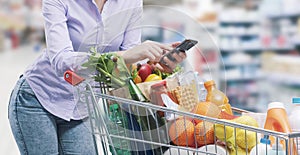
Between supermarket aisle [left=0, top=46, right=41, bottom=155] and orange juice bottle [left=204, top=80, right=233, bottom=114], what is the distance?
1740 millimetres

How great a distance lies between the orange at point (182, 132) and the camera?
3.24ft

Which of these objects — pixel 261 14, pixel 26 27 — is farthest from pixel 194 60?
pixel 26 27

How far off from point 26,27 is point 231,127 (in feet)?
17.7

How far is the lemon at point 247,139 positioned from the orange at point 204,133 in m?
0.05

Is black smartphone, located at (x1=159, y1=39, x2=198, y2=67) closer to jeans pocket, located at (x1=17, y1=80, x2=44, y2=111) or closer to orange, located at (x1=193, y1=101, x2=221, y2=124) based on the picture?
orange, located at (x1=193, y1=101, x2=221, y2=124)

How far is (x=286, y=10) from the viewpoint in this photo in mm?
4535

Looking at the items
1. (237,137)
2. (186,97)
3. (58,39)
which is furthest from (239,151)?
(58,39)

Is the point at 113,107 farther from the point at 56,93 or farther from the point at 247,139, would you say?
the point at 56,93

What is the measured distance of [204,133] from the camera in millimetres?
985

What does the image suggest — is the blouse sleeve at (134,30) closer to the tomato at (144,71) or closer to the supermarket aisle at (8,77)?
the tomato at (144,71)

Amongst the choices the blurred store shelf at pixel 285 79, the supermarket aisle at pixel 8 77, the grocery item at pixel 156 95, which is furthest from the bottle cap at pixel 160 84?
the blurred store shelf at pixel 285 79

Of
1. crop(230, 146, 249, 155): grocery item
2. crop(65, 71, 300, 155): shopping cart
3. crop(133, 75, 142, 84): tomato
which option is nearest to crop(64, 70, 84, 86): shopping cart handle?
crop(65, 71, 300, 155): shopping cart

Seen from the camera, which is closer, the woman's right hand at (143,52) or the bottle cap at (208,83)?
the woman's right hand at (143,52)

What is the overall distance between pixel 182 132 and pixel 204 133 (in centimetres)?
4
